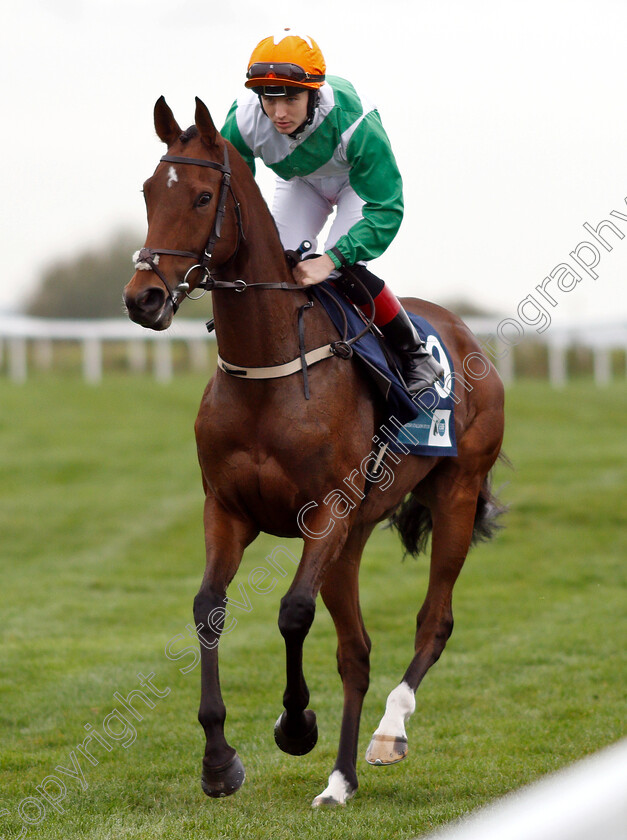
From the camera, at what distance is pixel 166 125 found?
11.7 feet

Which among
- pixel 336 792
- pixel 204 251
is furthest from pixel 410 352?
pixel 336 792

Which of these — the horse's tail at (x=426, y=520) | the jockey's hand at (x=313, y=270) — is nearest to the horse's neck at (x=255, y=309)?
the jockey's hand at (x=313, y=270)

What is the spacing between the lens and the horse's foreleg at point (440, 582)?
14.2 feet

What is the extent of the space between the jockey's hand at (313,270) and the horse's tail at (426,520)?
1.71m

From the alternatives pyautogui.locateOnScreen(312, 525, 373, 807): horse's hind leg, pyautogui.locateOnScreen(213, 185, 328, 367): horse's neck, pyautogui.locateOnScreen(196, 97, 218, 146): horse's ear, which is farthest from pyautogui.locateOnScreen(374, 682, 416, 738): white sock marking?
pyautogui.locateOnScreen(196, 97, 218, 146): horse's ear

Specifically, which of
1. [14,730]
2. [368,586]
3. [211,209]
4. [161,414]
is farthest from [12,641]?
[161,414]

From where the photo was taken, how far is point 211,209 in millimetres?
3443

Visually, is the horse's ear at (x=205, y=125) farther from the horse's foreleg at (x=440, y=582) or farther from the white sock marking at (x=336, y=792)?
the white sock marking at (x=336, y=792)

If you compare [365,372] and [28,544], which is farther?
[28,544]

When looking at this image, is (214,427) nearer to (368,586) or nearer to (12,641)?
(12,641)

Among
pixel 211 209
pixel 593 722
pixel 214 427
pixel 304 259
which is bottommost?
Result: pixel 593 722

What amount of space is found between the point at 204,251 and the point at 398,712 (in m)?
1.98

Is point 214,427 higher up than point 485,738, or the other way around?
point 214,427

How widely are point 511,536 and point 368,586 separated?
7.69ft
